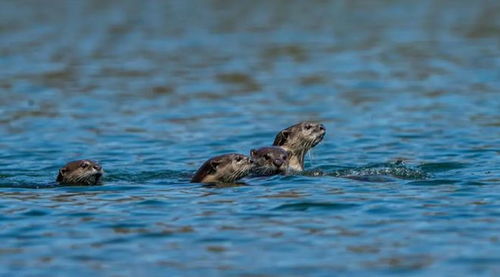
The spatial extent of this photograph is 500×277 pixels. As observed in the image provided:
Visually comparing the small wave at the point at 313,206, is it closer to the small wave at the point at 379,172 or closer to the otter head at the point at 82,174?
the small wave at the point at 379,172

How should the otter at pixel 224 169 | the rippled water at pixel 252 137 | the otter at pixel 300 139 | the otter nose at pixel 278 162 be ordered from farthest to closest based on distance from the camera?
the otter at pixel 300 139 → the otter nose at pixel 278 162 → the otter at pixel 224 169 → the rippled water at pixel 252 137

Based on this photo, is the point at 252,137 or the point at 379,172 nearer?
the point at 379,172

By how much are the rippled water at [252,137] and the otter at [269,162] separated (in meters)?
0.45

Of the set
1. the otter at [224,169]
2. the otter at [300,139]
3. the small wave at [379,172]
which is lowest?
the small wave at [379,172]

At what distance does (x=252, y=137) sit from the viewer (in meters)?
21.3

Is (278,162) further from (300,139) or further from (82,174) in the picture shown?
(82,174)

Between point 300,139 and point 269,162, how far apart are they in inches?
50.5

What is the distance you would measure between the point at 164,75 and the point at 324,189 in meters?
15.5

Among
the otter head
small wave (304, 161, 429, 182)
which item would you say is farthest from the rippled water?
the otter head

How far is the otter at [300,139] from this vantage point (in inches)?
699

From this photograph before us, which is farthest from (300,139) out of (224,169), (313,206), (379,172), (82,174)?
(313,206)

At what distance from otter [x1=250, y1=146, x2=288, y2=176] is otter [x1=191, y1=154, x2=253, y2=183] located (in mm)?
309

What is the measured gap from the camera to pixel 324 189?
49.1 feet

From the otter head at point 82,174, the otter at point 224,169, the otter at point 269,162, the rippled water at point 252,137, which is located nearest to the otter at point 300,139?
the rippled water at point 252,137
